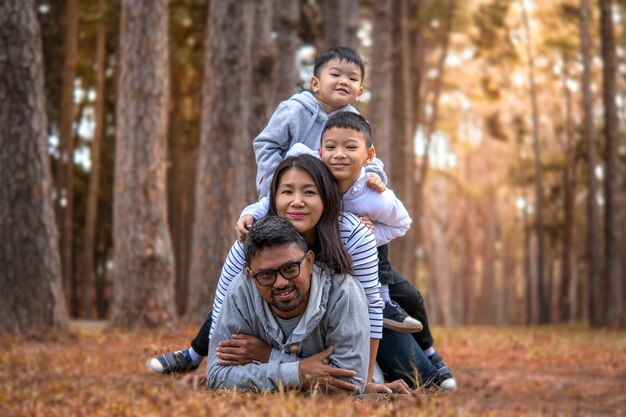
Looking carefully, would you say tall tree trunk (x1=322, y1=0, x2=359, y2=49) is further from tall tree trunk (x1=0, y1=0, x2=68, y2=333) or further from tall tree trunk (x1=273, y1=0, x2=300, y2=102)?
tall tree trunk (x1=0, y1=0, x2=68, y2=333)

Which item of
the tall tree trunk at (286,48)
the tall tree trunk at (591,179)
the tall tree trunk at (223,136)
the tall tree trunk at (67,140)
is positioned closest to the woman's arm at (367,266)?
the tall tree trunk at (223,136)

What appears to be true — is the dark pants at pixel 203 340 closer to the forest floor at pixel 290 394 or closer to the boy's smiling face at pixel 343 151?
the forest floor at pixel 290 394

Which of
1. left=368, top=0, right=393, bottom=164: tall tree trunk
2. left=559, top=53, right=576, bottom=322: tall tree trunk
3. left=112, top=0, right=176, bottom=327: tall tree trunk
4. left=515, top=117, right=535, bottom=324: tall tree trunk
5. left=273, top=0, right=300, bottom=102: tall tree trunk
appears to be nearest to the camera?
left=112, top=0, right=176, bottom=327: tall tree trunk

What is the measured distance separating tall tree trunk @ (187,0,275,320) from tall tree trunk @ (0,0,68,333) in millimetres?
2929

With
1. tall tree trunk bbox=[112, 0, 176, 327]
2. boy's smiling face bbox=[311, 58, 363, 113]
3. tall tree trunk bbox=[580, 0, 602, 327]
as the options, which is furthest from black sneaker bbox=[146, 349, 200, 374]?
tall tree trunk bbox=[580, 0, 602, 327]

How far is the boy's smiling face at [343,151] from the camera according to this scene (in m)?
5.14

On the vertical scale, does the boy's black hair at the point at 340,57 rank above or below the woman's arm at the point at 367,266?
above

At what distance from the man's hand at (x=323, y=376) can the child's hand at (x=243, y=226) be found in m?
0.83

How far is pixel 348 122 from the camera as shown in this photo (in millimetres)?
5137

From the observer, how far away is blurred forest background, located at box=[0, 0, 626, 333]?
1038 centimetres

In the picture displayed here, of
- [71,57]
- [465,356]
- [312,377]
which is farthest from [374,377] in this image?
[71,57]

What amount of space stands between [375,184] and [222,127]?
26.0 feet

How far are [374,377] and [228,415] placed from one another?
71.8 inches

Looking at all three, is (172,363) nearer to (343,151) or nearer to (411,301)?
(411,301)
